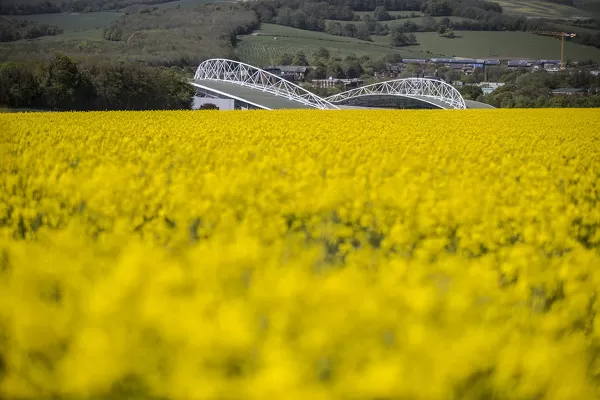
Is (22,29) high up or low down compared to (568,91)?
up

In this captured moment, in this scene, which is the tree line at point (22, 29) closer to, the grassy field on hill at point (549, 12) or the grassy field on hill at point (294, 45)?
the grassy field on hill at point (294, 45)

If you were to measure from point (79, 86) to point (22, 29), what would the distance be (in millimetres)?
74971

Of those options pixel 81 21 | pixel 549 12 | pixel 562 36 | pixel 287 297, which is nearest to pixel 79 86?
pixel 287 297

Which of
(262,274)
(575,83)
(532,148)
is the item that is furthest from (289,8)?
(262,274)

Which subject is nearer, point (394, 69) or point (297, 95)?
point (297, 95)

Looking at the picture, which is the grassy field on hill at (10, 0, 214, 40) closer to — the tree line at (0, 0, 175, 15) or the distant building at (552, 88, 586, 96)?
the tree line at (0, 0, 175, 15)

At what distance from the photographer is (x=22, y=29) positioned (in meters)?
113

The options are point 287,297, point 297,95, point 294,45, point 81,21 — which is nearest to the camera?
point 287,297

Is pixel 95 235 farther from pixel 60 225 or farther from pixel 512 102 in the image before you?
pixel 512 102

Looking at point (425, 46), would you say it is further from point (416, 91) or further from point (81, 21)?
point (81, 21)

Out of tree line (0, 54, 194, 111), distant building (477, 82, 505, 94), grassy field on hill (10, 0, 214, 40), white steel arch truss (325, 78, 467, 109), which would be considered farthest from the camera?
grassy field on hill (10, 0, 214, 40)

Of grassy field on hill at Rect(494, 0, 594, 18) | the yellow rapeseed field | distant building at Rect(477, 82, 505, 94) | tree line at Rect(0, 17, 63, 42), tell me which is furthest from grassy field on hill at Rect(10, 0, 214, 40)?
the yellow rapeseed field

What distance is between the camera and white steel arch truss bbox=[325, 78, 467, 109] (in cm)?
8731

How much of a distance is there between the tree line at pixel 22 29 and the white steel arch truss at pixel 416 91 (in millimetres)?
47854
